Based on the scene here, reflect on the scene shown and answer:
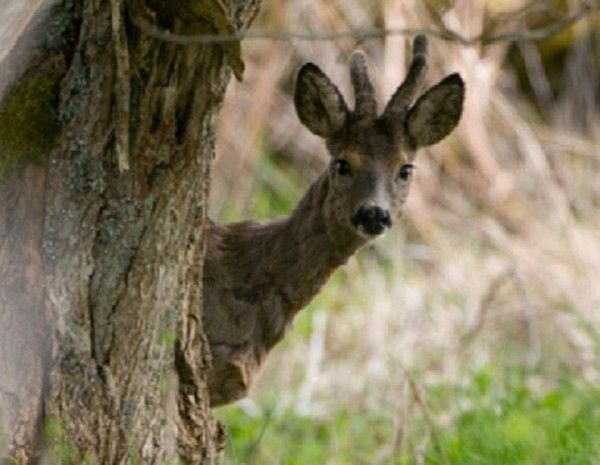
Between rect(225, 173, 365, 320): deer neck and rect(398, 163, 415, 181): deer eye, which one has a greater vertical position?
rect(398, 163, 415, 181): deer eye

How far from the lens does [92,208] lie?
3.94 metres

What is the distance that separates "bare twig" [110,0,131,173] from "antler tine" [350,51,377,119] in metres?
1.36

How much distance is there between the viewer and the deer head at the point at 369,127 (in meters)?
5.10

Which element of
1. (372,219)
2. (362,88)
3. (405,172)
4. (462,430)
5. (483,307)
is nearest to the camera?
(372,219)

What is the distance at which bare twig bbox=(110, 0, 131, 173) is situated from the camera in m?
3.71

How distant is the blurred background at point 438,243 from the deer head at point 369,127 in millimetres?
1389

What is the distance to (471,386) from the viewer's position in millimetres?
6621

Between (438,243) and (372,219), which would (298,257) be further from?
(438,243)

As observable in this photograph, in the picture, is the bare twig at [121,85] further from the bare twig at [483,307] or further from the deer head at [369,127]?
the bare twig at [483,307]

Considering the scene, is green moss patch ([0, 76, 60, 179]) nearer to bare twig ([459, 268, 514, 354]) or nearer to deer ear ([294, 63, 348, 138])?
deer ear ([294, 63, 348, 138])

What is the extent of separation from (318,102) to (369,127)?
0.59 feet

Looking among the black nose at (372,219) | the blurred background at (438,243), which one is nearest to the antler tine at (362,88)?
the black nose at (372,219)

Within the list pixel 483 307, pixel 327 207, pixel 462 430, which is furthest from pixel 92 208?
pixel 483 307

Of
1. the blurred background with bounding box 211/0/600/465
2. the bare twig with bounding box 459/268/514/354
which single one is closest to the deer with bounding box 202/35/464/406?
the blurred background with bounding box 211/0/600/465
